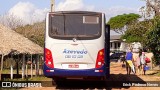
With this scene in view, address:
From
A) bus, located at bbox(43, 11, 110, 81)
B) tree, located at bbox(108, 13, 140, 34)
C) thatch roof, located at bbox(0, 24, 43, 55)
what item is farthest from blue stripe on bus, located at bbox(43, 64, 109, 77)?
tree, located at bbox(108, 13, 140, 34)

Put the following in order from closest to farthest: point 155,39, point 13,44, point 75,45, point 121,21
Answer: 1. point 75,45
2. point 13,44
3. point 155,39
4. point 121,21

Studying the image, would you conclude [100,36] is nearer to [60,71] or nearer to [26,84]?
[60,71]

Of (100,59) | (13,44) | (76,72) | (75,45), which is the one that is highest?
(75,45)

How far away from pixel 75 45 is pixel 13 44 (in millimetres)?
8127

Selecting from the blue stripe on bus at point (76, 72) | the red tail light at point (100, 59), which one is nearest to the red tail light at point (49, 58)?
the blue stripe on bus at point (76, 72)

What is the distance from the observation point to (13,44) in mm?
21531

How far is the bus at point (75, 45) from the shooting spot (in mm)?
14250

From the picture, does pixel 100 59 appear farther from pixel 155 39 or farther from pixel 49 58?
pixel 155 39

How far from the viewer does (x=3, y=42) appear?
21172mm

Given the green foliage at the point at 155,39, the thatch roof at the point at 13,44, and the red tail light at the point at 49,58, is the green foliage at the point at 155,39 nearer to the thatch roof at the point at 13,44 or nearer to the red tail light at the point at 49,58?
the thatch roof at the point at 13,44

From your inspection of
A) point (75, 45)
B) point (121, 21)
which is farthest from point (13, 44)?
point (121, 21)

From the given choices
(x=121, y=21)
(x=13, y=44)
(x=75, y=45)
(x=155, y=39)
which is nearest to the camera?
(x=75, y=45)

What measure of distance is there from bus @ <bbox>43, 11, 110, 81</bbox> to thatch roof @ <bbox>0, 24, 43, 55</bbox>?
6.24 m

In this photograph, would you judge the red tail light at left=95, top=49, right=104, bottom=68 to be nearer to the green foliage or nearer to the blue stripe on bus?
the blue stripe on bus
